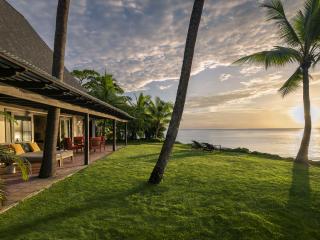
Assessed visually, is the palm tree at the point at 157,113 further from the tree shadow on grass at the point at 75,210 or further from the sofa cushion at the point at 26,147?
the tree shadow on grass at the point at 75,210

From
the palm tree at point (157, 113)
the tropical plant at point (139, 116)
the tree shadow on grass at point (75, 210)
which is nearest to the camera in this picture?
the tree shadow on grass at point (75, 210)

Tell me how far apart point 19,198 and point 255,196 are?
5.88 metres

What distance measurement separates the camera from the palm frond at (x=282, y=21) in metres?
14.1

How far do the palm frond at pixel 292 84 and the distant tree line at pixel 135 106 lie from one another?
1959 centimetres

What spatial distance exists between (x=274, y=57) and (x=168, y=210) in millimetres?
11907

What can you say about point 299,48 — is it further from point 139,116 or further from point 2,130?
point 139,116

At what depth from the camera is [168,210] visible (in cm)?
551

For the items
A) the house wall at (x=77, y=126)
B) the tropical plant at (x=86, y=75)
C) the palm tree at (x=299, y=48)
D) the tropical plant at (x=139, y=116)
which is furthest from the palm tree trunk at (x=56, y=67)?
the tropical plant at (x=86, y=75)

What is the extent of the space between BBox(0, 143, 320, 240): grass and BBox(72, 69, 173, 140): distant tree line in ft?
80.6

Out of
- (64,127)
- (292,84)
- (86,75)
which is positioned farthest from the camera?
(86,75)

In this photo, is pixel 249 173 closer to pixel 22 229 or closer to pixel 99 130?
pixel 22 229

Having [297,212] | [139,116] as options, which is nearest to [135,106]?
[139,116]

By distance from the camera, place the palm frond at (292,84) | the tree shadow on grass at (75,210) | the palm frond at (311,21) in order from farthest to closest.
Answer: the palm frond at (292,84), the palm frond at (311,21), the tree shadow on grass at (75,210)

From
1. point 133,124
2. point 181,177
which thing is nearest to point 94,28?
point 181,177
